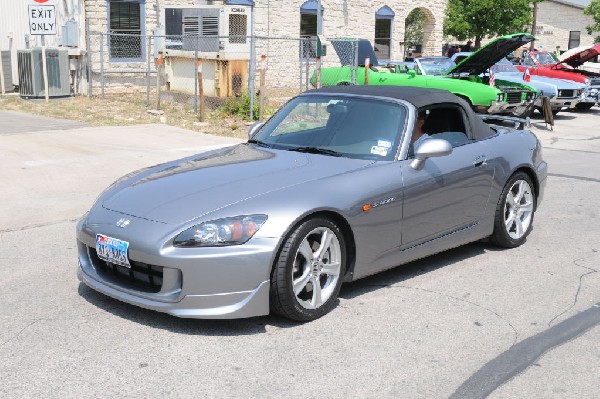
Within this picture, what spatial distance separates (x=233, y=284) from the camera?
14.3ft

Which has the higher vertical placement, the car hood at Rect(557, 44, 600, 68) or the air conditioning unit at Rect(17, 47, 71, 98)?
the car hood at Rect(557, 44, 600, 68)

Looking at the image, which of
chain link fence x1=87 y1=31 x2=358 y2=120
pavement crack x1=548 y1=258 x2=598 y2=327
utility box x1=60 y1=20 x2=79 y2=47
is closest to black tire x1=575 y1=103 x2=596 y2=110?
chain link fence x1=87 y1=31 x2=358 y2=120

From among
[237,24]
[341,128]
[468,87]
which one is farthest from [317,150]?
[237,24]

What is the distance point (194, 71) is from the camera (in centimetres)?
1834

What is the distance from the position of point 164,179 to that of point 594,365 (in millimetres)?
3040

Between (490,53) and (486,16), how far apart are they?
22.4 meters

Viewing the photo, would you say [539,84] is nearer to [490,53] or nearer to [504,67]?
[504,67]

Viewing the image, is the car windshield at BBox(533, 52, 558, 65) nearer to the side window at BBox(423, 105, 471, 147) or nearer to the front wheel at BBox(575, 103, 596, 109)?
the front wheel at BBox(575, 103, 596, 109)

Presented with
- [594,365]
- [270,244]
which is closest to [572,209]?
[594,365]

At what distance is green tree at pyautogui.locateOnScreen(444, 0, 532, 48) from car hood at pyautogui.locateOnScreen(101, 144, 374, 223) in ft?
109

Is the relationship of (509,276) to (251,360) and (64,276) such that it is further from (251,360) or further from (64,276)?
(64,276)

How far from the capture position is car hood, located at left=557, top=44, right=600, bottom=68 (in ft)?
69.8

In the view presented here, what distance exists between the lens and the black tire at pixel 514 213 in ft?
20.9

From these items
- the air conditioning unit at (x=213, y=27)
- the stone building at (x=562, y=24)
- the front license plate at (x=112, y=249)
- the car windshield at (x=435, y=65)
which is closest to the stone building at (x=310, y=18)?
the air conditioning unit at (x=213, y=27)
